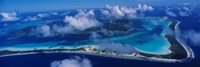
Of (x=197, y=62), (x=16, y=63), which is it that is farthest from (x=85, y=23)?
(x=197, y=62)

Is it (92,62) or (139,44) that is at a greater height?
(139,44)

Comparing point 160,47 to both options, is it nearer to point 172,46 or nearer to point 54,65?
point 172,46

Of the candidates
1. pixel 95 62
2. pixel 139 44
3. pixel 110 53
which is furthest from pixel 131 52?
pixel 139 44

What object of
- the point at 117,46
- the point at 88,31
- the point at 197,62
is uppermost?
the point at 88,31

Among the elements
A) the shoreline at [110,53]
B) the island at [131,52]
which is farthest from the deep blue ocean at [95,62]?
the island at [131,52]

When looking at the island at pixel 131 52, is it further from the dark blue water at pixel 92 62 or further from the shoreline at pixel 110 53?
the dark blue water at pixel 92 62

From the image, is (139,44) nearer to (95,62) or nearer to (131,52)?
(131,52)

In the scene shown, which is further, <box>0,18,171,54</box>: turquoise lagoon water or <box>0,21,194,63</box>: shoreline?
<box>0,18,171,54</box>: turquoise lagoon water

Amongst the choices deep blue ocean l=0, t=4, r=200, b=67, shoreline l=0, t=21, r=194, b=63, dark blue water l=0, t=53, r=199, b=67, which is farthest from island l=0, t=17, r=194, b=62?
dark blue water l=0, t=53, r=199, b=67

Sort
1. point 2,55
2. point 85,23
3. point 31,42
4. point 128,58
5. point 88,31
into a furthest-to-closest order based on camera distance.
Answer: point 85,23 < point 88,31 < point 31,42 < point 2,55 < point 128,58

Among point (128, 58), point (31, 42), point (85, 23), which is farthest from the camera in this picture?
point (85, 23)

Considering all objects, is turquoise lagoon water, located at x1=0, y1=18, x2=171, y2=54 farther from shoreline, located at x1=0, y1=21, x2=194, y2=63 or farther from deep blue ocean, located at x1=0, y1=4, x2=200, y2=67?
deep blue ocean, located at x1=0, y1=4, x2=200, y2=67
